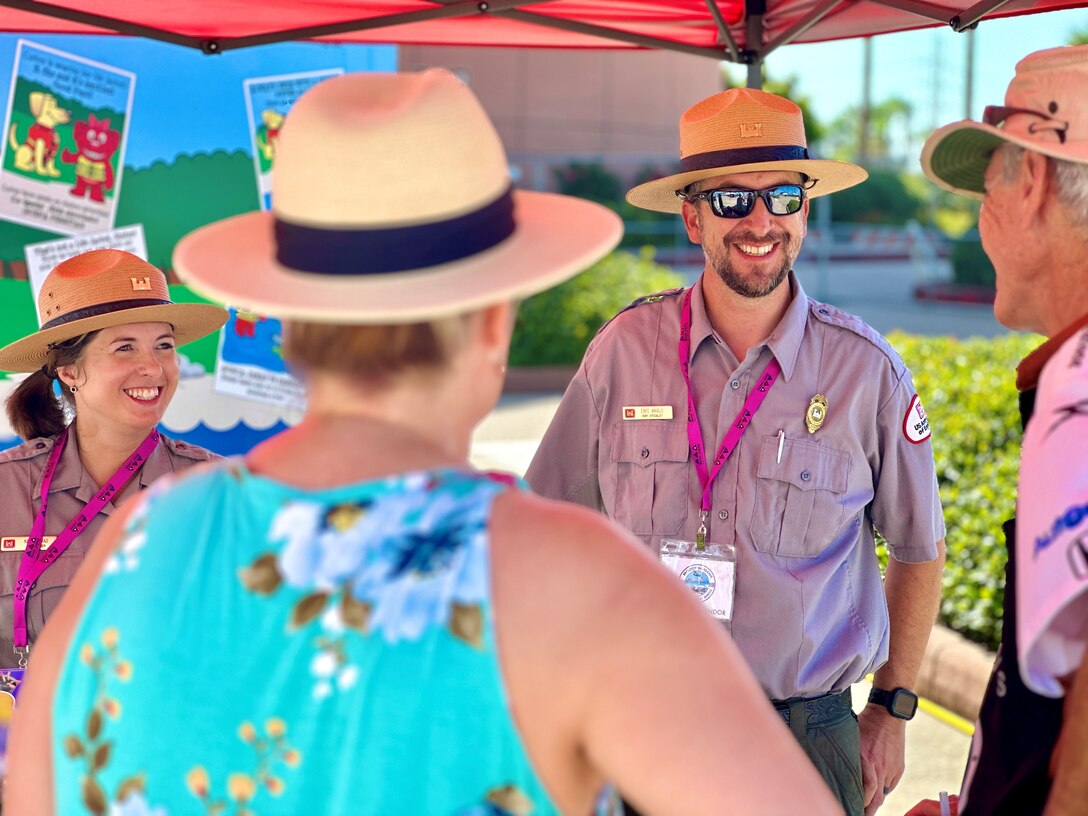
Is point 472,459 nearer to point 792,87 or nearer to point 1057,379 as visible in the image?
point 1057,379

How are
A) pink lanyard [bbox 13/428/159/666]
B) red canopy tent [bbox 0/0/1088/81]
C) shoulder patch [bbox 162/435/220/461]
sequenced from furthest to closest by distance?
red canopy tent [bbox 0/0/1088/81]
shoulder patch [bbox 162/435/220/461]
pink lanyard [bbox 13/428/159/666]

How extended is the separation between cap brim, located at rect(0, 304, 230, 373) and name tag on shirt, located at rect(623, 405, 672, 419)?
1278mm

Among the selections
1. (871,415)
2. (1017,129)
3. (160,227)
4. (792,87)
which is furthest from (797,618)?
(792,87)

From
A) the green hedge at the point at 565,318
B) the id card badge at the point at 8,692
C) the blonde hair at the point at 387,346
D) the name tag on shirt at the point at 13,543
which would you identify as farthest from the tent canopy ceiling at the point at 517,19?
the green hedge at the point at 565,318

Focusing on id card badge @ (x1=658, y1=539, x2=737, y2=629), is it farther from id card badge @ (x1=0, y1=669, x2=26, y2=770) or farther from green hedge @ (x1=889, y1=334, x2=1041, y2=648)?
green hedge @ (x1=889, y1=334, x2=1041, y2=648)

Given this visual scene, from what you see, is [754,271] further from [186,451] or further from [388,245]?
[388,245]

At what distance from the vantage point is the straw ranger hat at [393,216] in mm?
1265

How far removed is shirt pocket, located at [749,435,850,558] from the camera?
278 cm

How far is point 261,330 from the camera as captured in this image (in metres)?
5.09

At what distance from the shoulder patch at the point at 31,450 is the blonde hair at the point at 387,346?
7.76ft

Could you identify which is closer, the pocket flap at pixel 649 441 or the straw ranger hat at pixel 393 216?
the straw ranger hat at pixel 393 216

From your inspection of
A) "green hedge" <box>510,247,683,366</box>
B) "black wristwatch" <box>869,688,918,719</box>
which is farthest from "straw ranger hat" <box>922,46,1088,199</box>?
"green hedge" <box>510,247,683,366</box>

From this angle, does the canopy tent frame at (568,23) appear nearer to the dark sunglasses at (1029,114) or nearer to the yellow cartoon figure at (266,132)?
the yellow cartoon figure at (266,132)

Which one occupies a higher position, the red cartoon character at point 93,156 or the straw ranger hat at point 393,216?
the straw ranger hat at point 393,216
